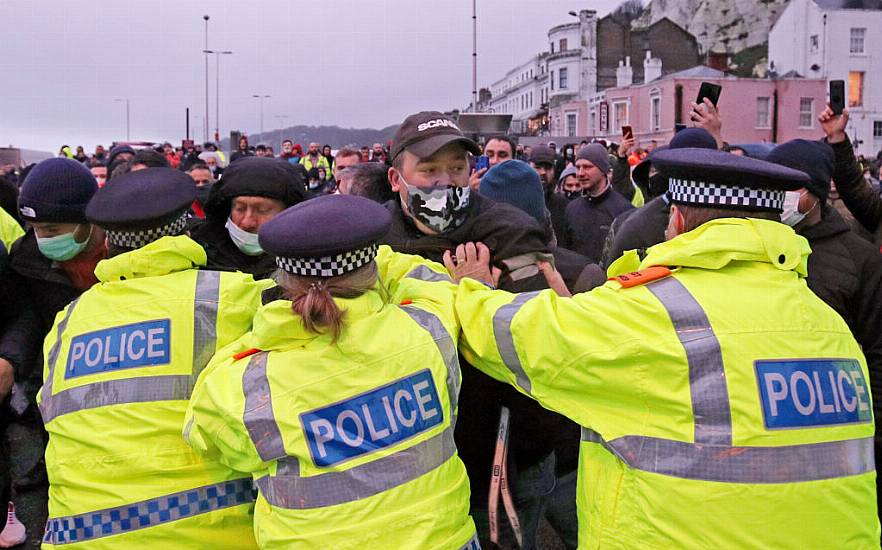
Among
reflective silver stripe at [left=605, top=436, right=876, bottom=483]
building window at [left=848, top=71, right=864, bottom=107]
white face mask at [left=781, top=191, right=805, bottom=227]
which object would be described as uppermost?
building window at [left=848, top=71, right=864, bottom=107]

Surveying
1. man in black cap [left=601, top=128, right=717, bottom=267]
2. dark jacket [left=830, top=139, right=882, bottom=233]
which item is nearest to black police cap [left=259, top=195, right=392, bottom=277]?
man in black cap [left=601, top=128, right=717, bottom=267]

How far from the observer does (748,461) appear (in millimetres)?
2123

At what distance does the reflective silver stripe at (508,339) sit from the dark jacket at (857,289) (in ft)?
5.62

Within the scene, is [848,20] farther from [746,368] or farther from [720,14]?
[746,368]

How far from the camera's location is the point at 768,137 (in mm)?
45281

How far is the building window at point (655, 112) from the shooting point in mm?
47381

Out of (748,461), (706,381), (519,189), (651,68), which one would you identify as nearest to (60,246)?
(519,189)

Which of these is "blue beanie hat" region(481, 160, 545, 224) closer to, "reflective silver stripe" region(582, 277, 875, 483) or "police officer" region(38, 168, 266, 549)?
"police officer" region(38, 168, 266, 549)

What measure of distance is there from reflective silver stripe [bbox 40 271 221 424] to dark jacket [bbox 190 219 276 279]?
86cm

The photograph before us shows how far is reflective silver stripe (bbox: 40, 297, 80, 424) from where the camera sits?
Result: 2.73 m

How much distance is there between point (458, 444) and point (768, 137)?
1847 inches

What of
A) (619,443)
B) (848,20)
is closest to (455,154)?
(619,443)

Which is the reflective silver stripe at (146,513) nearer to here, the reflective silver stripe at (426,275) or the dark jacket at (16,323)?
the reflective silver stripe at (426,275)

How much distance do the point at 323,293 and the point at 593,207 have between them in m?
5.49
